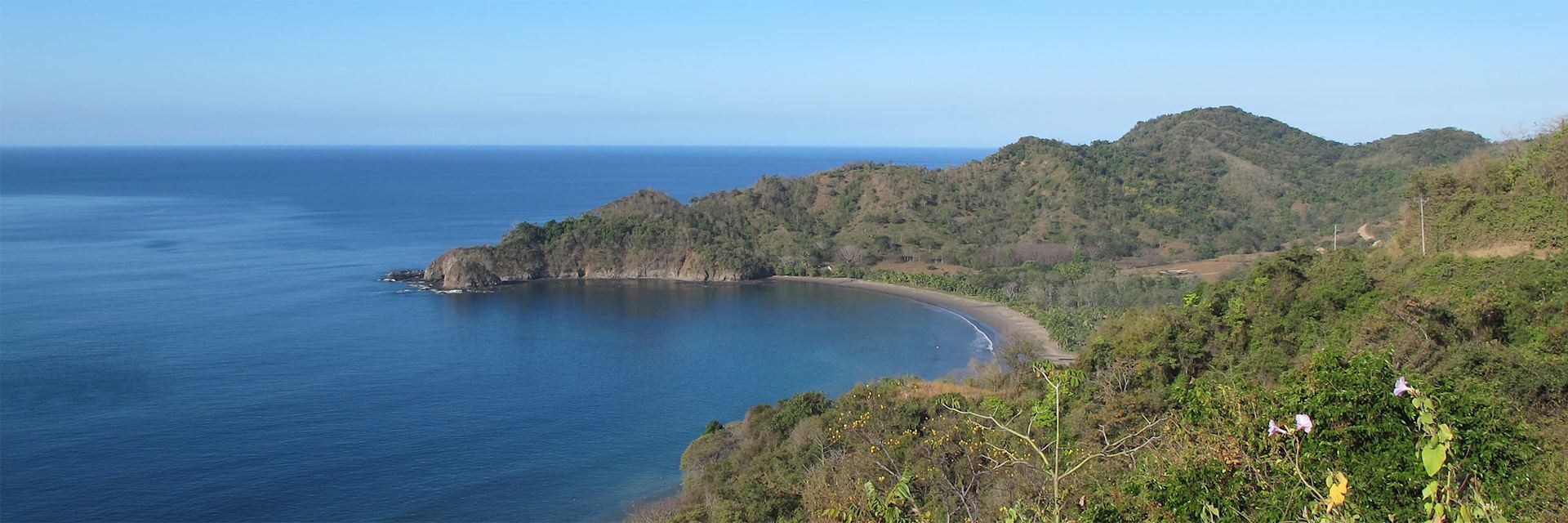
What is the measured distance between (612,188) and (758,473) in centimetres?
11582

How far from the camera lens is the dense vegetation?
5984mm

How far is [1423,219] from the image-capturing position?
26.8m

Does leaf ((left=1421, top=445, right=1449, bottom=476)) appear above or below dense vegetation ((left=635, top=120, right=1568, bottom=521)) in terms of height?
above

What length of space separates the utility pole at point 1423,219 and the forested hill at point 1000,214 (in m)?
37.5

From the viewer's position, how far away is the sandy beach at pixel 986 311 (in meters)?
42.3

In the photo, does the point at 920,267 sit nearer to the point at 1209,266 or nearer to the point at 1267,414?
the point at 1209,266

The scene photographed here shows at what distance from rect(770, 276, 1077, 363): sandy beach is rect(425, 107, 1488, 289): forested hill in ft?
15.4

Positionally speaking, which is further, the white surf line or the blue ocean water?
the white surf line

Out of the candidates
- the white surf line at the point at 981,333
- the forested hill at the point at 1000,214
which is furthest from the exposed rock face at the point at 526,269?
the white surf line at the point at 981,333

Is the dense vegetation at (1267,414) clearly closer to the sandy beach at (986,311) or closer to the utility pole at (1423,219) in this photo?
the utility pole at (1423,219)

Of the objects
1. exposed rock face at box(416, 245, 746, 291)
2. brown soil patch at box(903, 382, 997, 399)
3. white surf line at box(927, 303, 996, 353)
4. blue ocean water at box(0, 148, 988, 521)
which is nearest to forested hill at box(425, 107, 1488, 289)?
exposed rock face at box(416, 245, 746, 291)

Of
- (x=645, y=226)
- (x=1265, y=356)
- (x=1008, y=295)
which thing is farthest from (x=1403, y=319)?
(x=645, y=226)

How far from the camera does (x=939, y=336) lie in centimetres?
4484

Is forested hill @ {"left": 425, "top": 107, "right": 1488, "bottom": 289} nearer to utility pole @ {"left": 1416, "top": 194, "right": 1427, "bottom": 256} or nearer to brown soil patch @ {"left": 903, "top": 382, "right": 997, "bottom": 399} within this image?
utility pole @ {"left": 1416, "top": 194, "right": 1427, "bottom": 256}
